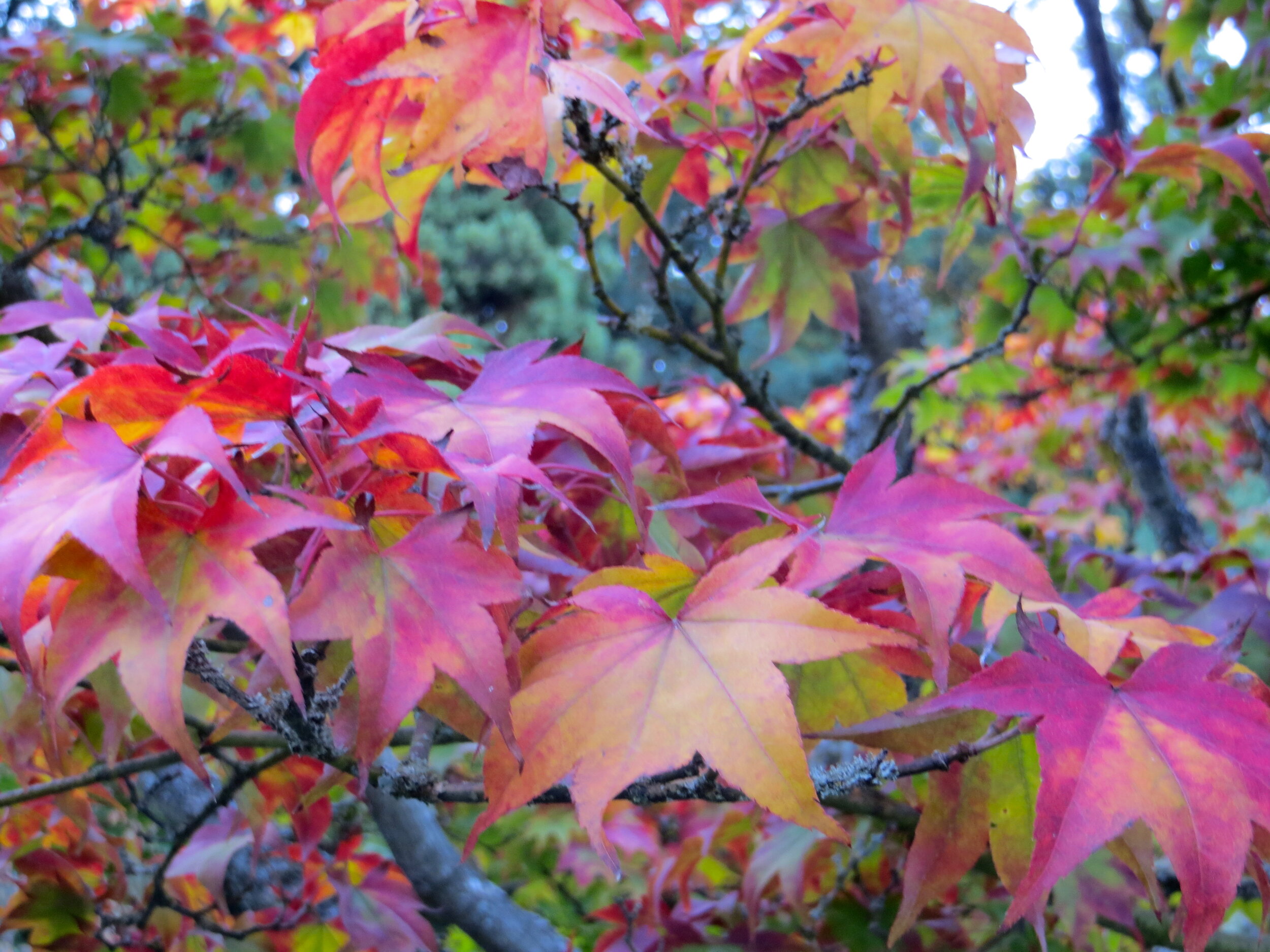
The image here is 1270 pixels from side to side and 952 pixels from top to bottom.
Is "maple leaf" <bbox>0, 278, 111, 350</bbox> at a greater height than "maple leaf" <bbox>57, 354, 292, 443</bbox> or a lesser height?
greater

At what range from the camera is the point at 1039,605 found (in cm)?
59

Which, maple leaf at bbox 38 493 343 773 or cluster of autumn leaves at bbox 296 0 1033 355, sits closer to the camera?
maple leaf at bbox 38 493 343 773

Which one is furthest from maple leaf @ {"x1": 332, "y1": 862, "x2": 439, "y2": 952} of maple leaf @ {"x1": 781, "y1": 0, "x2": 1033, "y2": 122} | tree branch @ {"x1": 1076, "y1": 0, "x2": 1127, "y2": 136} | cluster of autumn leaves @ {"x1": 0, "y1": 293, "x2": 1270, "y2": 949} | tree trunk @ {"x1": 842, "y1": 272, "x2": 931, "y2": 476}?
tree branch @ {"x1": 1076, "y1": 0, "x2": 1127, "y2": 136}

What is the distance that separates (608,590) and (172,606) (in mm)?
233

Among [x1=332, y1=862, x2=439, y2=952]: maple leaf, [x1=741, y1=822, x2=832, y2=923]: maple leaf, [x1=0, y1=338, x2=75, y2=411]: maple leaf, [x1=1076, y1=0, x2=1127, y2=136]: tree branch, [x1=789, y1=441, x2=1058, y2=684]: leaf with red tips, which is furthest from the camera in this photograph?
[x1=1076, y1=0, x2=1127, y2=136]: tree branch

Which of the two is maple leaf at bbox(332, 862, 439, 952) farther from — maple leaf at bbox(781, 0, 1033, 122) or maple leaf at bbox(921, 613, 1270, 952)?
maple leaf at bbox(781, 0, 1033, 122)

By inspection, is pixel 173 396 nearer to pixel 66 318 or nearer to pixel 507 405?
pixel 507 405

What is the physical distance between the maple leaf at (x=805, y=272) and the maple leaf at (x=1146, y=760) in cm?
66

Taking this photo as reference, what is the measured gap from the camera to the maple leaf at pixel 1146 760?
0.45 m

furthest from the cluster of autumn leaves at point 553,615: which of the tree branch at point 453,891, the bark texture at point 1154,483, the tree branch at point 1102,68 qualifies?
the tree branch at point 1102,68

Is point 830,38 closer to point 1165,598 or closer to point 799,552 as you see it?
point 799,552

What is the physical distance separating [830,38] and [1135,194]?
1217 mm

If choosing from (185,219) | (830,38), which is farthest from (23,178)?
(830,38)

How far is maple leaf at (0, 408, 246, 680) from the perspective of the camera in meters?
0.41
